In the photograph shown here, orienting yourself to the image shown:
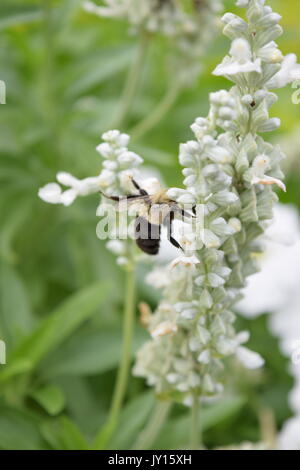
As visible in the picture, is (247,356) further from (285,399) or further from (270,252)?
(270,252)

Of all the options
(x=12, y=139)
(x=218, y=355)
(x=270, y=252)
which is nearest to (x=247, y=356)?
(x=218, y=355)

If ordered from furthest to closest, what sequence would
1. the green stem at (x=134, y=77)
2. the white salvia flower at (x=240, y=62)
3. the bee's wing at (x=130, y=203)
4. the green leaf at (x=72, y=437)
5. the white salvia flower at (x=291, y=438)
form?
the green stem at (x=134, y=77) → the white salvia flower at (x=291, y=438) → the green leaf at (x=72, y=437) → the bee's wing at (x=130, y=203) → the white salvia flower at (x=240, y=62)

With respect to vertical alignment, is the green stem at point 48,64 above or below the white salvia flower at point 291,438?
above

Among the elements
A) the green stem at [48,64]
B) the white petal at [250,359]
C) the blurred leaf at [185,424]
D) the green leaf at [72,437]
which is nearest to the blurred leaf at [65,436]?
the green leaf at [72,437]

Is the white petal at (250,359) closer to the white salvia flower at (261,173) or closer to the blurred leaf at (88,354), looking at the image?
the white salvia flower at (261,173)

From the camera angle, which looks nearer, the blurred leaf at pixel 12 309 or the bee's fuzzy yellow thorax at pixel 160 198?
the bee's fuzzy yellow thorax at pixel 160 198

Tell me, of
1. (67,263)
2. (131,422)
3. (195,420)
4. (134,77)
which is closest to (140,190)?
(195,420)
